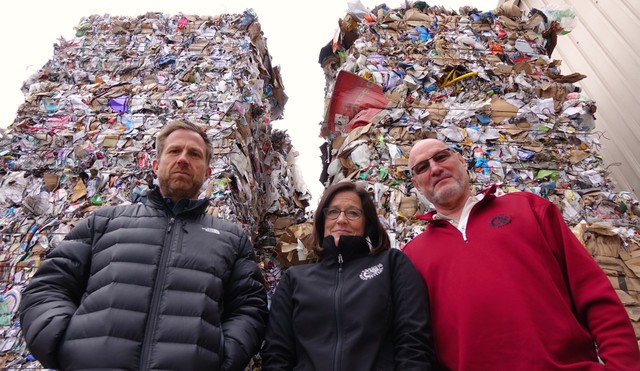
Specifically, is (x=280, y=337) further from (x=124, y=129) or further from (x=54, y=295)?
(x=124, y=129)

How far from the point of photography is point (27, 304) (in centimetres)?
180

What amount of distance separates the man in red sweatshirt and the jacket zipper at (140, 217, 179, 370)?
4.17ft

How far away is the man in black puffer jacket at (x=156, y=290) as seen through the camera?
1.67 meters

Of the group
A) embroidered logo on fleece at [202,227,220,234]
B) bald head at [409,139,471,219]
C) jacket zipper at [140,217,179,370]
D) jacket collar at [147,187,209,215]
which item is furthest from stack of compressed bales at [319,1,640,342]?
jacket zipper at [140,217,179,370]

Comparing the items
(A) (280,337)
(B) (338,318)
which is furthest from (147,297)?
(B) (338,318)

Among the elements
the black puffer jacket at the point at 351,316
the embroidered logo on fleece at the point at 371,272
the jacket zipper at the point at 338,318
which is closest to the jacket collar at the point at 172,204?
the black puffer jacket at the point at 351,316

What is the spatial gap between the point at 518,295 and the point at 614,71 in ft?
17.2

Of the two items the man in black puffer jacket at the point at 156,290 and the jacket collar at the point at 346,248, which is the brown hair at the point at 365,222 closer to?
the jacket collar at the point at 346,248

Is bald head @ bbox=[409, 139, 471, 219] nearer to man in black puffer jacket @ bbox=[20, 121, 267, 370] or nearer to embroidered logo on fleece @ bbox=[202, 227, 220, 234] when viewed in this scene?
man in black puffer jacket @ bbox=[20, 121, 267, 370]

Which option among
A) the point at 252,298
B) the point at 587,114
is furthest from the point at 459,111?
the point at 252,298

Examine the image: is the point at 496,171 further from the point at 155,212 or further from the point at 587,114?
the point at 155,212

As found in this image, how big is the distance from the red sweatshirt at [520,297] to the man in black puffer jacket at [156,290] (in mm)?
936

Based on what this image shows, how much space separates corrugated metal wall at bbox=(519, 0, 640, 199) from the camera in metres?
5.20

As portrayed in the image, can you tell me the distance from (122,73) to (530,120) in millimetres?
4680
